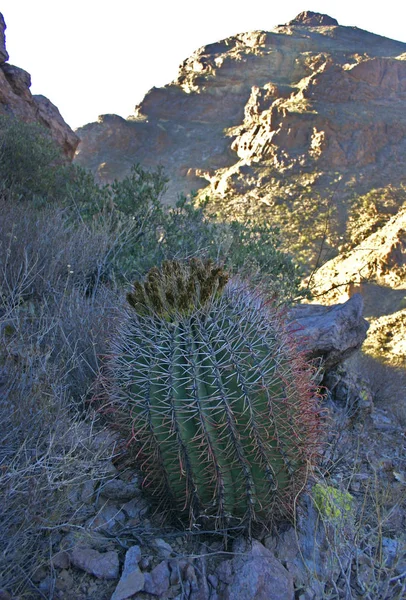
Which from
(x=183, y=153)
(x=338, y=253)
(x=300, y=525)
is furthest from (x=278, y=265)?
(x=183, y=153)

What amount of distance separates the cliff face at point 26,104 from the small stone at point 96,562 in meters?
10.8

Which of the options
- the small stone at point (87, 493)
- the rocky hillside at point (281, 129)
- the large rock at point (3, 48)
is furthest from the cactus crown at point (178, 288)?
the rocky hillside at point (281, 129)

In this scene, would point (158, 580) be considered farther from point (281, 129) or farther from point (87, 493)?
point (281, 129)

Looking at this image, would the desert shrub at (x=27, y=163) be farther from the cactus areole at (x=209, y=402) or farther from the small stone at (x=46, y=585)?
the small stone at (x=46, y=585)

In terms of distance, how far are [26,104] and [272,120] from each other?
25555mm

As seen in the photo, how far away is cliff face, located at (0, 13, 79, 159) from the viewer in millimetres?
11345

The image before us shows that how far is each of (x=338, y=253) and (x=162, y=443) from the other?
20.4 meters

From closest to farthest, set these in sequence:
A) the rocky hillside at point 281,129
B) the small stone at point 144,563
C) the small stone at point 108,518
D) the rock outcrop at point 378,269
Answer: the small stone at point 144,563
the small stone at point 108,518
the rock outcrop at point 378,269
the rocky hillside at point 281,129

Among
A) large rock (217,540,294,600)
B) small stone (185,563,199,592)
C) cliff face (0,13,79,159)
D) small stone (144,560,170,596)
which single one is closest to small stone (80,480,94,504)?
small stone (144,560,170,596)

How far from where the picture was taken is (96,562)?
2281mm

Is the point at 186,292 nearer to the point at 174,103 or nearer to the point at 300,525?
the point at 300,525

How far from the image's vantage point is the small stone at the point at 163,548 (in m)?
2.40

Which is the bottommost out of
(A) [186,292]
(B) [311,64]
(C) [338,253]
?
(C) [338,253]

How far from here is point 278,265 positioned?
7922 mm
